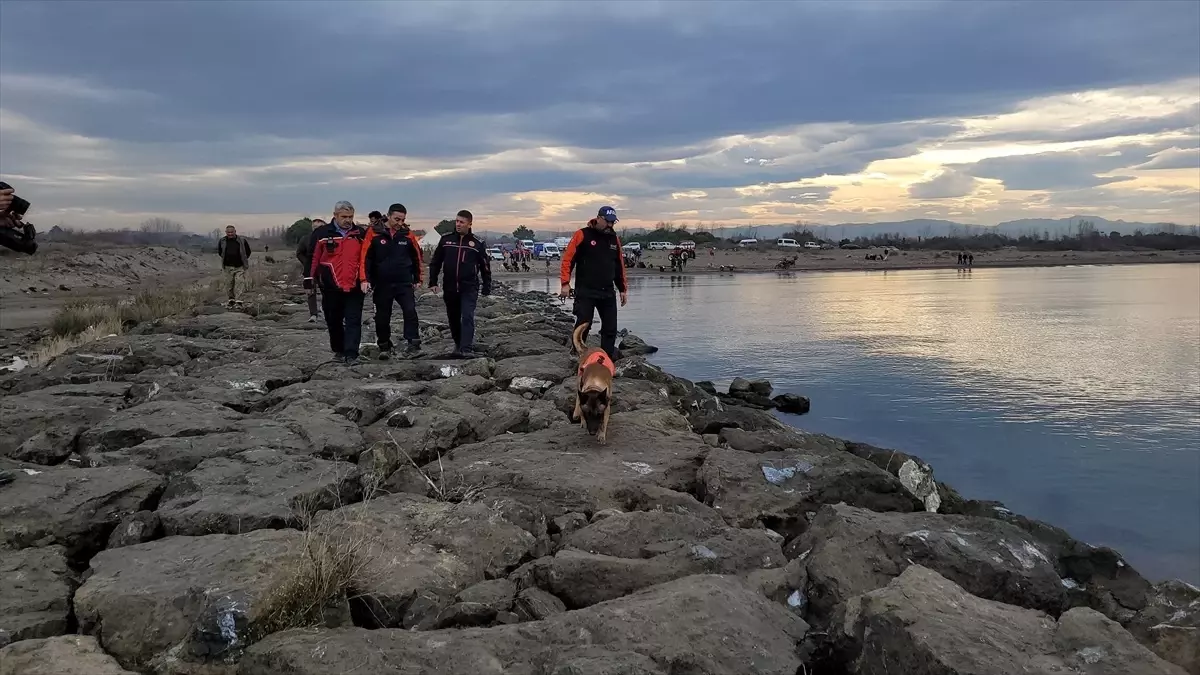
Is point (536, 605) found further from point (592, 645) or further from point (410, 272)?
point (410, 272)

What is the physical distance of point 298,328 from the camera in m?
14.6

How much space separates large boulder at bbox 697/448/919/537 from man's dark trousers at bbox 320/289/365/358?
17.6 feet

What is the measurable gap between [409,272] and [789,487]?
617 cm

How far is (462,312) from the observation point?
10.6 metres

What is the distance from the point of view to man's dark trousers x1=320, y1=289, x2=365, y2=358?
32.4ft

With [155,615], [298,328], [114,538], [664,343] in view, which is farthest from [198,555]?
[664,343]

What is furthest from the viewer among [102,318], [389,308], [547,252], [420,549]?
[547,252]

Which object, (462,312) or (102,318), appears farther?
(102,318)

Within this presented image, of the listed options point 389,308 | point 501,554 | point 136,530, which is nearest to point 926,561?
point 501,554

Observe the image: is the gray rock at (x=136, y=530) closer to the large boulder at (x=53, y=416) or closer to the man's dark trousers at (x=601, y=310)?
the large boulder at (x=53, y=416)

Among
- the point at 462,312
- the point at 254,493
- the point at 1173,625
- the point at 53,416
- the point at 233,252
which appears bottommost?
the point at 1173,625

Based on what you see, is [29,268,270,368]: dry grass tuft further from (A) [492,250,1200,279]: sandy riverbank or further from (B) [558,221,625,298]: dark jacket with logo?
(A) [492,250,1200,279]: sandy riverbank

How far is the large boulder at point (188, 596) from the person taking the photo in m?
3.22

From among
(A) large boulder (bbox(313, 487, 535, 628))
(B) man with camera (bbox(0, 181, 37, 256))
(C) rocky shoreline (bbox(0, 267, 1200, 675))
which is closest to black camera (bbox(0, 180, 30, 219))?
(B) man with camera (bbox(0, 181, 37, 256))
